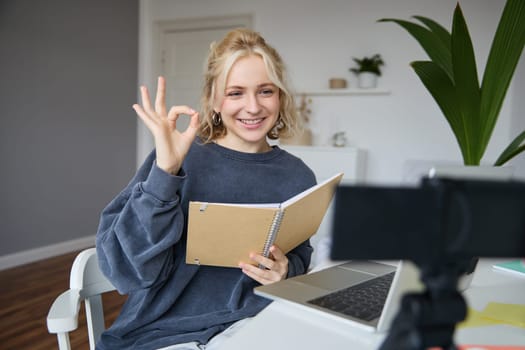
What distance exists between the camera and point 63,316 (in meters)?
0.80

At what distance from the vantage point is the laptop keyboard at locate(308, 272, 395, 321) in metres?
0.69

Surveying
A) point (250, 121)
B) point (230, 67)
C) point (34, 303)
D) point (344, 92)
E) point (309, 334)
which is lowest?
point (34, 303)

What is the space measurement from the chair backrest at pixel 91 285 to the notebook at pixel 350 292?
0.43 m

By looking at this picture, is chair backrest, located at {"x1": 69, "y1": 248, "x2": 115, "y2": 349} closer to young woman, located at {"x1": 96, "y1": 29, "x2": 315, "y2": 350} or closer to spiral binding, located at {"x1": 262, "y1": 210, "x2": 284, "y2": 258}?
young woman, located at {"x1": 96, "y1": 29, "x2": 315, "y2": 350}

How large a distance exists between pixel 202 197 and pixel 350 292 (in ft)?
1.52

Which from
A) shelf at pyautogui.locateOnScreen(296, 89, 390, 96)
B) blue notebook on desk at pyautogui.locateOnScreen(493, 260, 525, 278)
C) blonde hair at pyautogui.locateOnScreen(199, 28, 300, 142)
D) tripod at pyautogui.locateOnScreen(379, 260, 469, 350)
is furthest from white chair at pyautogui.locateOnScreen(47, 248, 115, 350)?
shelf at pyautogui.locateOnScreen(296, 89, 390, 96)

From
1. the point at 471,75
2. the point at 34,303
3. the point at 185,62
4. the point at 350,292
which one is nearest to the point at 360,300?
the point at 350,292

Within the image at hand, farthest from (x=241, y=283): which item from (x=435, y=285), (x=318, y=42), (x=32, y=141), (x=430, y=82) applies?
(x=318, y=42)

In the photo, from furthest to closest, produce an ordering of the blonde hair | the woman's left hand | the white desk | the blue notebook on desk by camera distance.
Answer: the blonde hair, the blue notebook on desk, the woman's left hand, the white desk

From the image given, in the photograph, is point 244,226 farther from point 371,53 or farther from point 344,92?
point 371,53

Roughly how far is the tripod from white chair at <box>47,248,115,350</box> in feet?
2.37

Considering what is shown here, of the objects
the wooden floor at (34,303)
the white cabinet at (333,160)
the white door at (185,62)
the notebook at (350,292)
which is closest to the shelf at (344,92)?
→ the white cabinet at (333,160)

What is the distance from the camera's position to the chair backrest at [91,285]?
3.08ft

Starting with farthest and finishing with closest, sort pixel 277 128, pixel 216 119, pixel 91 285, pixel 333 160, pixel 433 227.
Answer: pixel 333 160
pixel 277 128
pixel 216 119
pixel 91 285
pixel 433 227
